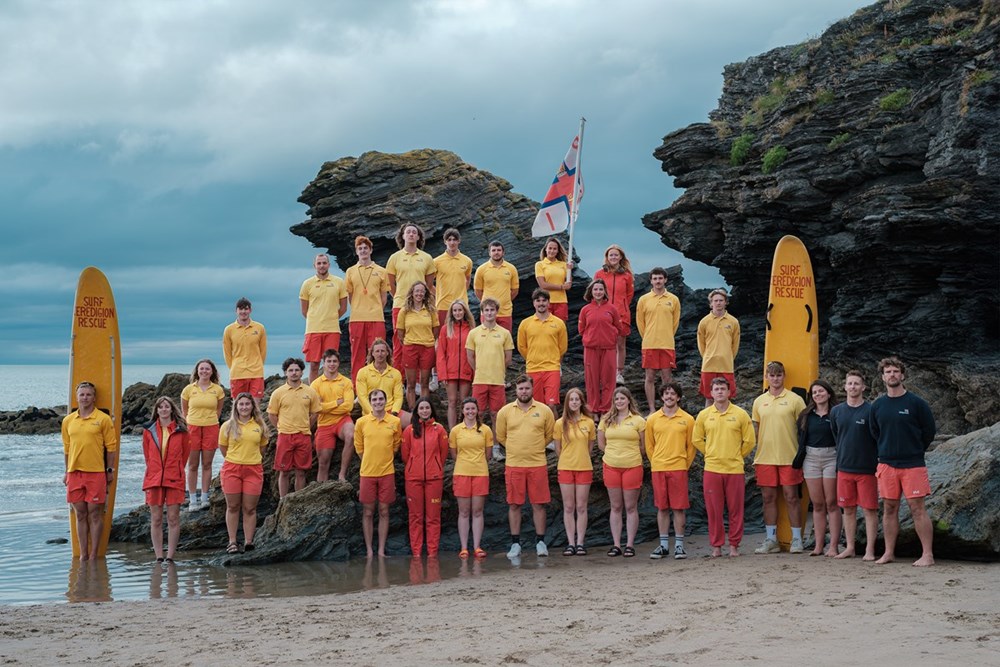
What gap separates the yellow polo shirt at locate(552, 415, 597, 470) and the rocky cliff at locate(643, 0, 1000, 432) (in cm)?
987

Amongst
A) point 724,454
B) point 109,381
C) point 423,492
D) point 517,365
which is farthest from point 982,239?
point 109,381

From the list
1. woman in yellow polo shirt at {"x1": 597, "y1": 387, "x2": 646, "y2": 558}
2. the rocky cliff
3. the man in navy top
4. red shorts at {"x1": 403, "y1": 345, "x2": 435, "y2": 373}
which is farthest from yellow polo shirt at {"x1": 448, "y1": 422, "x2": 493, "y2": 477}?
the rocky cliff

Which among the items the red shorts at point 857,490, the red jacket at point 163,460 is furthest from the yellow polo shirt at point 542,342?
the red jacket at point 163,460

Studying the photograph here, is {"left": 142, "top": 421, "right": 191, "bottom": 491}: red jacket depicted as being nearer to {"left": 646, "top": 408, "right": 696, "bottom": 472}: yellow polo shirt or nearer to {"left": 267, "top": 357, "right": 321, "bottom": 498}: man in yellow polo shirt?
{"left": 267, "top": 357, "right": 321, "bottom": 498}: man in yellow polo shirt

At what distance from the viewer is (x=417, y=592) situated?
9266 mm

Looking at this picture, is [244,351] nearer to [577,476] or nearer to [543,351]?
[543,351]

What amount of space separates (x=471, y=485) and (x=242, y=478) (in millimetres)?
2755

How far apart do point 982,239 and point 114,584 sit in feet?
50.7

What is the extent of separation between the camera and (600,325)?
1222cm

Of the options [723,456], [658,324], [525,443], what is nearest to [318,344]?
[525,443]

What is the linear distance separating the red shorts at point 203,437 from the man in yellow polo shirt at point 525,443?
3778 millimetres

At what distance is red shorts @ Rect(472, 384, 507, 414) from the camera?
39.2 ft

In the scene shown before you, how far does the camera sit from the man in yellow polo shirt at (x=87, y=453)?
1166cm

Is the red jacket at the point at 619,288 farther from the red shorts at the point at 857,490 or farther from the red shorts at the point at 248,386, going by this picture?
the red shorts at the point at 248,386
